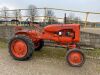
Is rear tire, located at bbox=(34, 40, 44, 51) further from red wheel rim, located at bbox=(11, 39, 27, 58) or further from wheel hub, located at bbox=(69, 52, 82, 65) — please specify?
wheel hub, located at bbox=(69, 52, 82, 65)

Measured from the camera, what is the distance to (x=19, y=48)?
9883 millimetres

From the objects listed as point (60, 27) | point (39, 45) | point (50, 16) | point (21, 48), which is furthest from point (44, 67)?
point (50, 16)

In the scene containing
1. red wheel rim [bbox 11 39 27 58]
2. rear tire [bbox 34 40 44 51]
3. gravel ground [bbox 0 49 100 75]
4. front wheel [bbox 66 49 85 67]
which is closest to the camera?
gravel ground [bbox 0 49 100 75]

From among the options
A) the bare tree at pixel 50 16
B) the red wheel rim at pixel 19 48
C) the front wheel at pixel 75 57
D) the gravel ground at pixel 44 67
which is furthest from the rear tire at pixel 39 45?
the bare tree at pixel 50 16

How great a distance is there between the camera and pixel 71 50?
9039mm

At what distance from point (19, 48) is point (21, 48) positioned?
0.35ft

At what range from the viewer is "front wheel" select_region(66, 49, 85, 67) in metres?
9.02

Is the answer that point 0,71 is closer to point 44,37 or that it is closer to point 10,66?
point 10,66

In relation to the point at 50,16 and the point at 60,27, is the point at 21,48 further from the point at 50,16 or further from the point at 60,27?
the point at 50,16

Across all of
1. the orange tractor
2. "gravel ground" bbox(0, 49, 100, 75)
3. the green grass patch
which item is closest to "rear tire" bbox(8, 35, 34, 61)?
the orange tractor

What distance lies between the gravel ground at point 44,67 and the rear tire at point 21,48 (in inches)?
9.9

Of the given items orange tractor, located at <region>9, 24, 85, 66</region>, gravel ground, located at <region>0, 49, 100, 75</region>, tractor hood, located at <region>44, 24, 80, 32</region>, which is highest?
tractor hood, located at <region>44, 24, 80, 32</region>

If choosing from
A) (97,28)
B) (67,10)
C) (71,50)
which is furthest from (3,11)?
(71,50)

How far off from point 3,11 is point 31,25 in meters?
8.48
